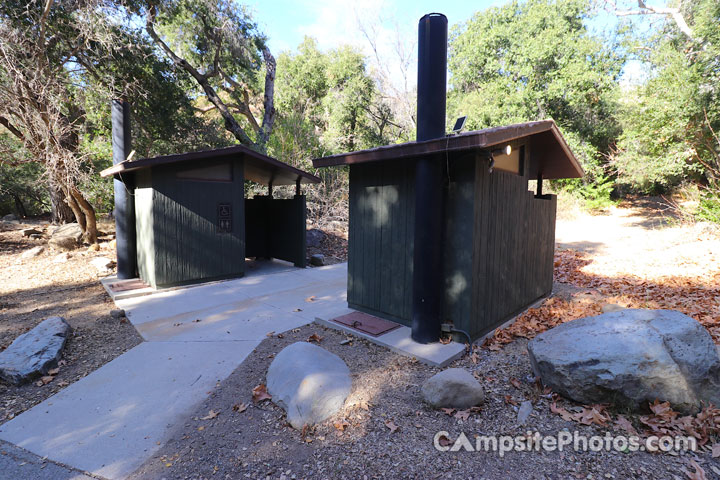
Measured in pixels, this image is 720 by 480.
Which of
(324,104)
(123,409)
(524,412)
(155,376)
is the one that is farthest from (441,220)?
(324,104)

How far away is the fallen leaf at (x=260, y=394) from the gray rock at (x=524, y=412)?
2.02 metres

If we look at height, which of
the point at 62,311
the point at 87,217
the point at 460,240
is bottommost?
the point at 62,311

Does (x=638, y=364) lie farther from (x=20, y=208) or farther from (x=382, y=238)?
(x=20, y=208)

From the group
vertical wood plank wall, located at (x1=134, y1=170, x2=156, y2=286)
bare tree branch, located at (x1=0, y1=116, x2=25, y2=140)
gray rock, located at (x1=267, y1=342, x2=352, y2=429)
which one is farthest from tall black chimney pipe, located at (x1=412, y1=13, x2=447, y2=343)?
bare tree branch, located at (x1=0, y1=116, x2=25, y2=140)

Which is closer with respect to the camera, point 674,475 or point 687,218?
point 674,475

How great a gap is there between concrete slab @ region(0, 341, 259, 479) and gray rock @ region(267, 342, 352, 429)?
0.73m

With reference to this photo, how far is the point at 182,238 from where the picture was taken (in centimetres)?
718

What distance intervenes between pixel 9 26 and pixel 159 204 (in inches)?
238

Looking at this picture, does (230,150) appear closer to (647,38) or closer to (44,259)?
(44,259)

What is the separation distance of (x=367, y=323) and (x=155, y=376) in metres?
2.40

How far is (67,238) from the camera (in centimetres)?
1032

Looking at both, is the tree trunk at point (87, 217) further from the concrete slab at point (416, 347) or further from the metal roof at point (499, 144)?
the concrete slab at point (416, 347)

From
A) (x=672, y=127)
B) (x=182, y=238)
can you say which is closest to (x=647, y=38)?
(x=672, y=127)

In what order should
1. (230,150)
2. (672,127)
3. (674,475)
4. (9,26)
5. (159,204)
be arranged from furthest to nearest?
1. (672,127)
2. (9,26)
3. (230,150)
4. (159,204)
5. (674,475)
